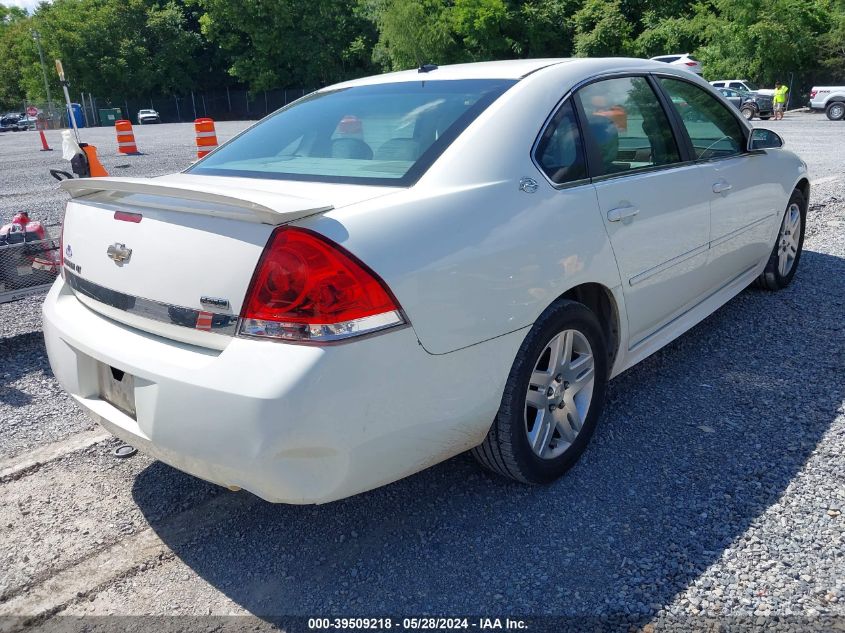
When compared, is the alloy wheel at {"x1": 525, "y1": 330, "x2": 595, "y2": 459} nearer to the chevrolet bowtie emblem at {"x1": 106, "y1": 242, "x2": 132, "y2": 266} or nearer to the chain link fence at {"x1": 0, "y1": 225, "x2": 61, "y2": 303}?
the chevrolet bowtie emblem at {"x1": 106, "y1": 242, "x2": 132, "y2": 266}

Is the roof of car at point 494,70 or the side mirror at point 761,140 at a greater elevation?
the roof of car at point 494,70

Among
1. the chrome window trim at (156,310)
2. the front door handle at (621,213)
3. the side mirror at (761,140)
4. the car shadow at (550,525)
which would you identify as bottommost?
the car shadow at (550,525)

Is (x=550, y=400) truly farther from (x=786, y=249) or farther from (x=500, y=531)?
(x=786, y=249)

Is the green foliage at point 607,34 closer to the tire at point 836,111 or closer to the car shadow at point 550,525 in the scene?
the tire at point 836,111

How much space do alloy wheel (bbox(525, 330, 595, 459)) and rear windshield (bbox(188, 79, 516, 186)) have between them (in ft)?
2.97

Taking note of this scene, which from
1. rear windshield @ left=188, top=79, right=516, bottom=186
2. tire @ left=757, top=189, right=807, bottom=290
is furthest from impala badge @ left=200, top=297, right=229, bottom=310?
tire @ left=757, top=189, right=807, bottom=290

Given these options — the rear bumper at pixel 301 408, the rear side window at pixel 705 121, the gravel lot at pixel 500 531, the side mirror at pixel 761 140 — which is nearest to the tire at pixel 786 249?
the side mirror at pixel 761 140

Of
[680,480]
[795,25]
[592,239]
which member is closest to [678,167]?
[592,239]

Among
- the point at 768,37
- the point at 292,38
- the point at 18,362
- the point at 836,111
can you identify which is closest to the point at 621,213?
the point at 18,362

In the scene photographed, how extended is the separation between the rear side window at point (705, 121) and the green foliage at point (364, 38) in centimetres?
3359

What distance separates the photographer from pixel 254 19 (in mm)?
56375

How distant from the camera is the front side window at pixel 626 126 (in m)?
3.06

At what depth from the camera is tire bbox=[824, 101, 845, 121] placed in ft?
85.3

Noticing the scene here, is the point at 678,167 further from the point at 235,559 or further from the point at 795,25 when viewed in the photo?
the point at 795,25
